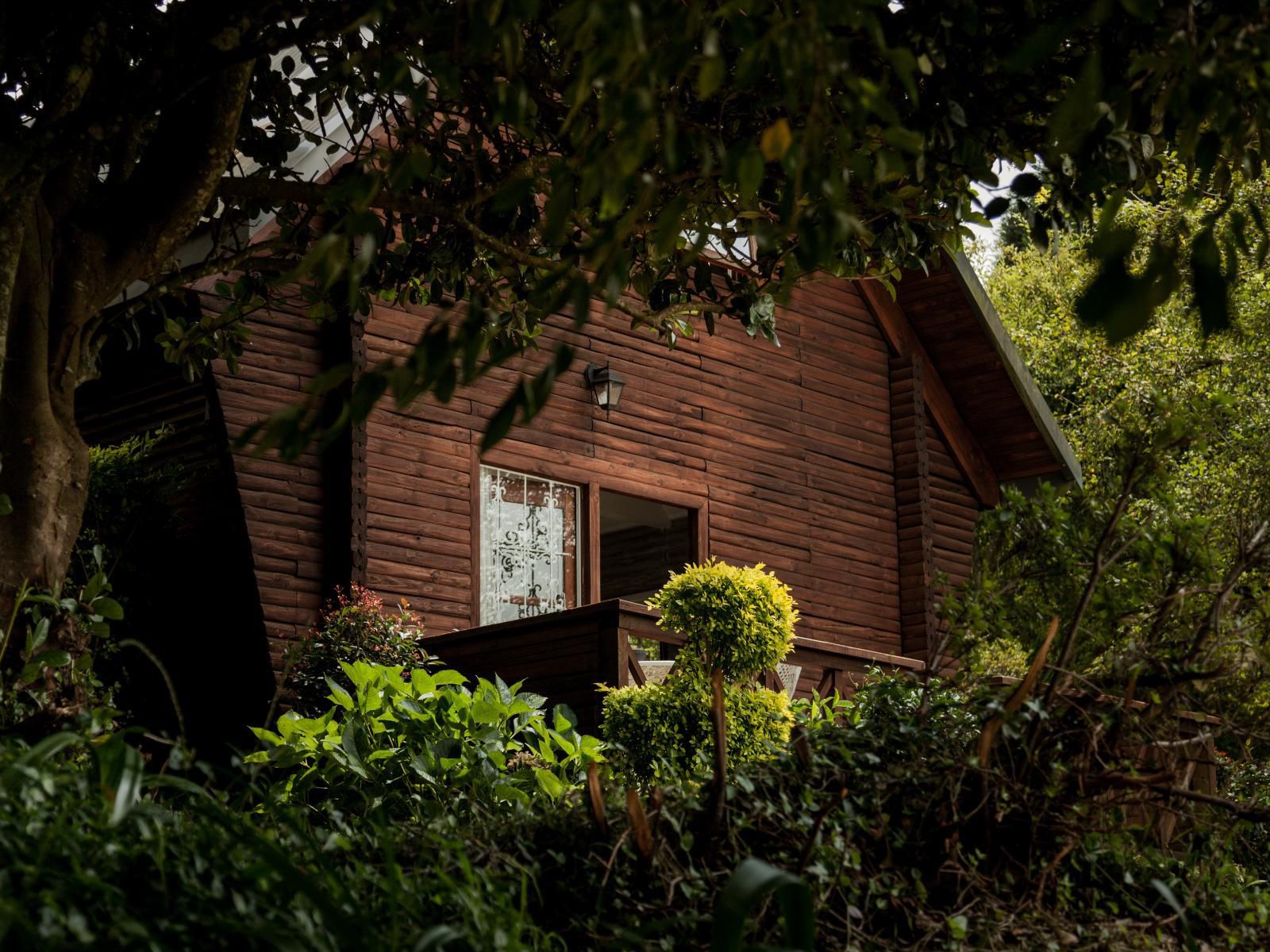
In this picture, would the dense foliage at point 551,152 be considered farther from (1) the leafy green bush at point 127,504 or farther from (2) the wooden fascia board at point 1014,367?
(2) the wooden fascia board at point 1014,367

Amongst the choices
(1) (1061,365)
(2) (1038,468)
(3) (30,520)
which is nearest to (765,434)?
(2) (1038,468)

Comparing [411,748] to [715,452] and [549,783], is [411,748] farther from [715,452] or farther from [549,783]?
[715,452]

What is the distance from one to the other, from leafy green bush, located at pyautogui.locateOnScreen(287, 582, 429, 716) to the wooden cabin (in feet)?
1.65

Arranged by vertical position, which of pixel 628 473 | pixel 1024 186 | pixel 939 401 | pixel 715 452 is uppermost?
pixel 939 401

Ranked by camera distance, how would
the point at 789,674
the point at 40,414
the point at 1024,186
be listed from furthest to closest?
the point at 789,674 → the point at 40,414 → the point at 1024,186

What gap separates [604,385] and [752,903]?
9.36 m

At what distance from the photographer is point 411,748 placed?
4969mm

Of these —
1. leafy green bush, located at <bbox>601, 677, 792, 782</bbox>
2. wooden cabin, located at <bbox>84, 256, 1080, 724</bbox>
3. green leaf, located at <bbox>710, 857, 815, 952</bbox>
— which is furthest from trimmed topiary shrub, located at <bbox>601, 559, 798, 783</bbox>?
green leaf, located at <bbox>710, 857, 815, 952</bbox>

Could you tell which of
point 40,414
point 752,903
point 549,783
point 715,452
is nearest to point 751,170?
point 752,903

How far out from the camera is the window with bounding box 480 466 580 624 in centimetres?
1117

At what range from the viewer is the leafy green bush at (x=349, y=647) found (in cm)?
927

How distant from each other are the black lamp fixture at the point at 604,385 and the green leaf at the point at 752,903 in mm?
9223

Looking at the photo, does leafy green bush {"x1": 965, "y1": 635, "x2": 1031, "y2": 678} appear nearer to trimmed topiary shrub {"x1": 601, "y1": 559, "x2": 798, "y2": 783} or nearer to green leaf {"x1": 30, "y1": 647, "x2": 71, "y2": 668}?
green leaf {"x1": 30, "y1": 647, "x2": 71, "y2": 668}

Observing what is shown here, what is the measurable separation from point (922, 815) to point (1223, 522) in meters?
1.87
